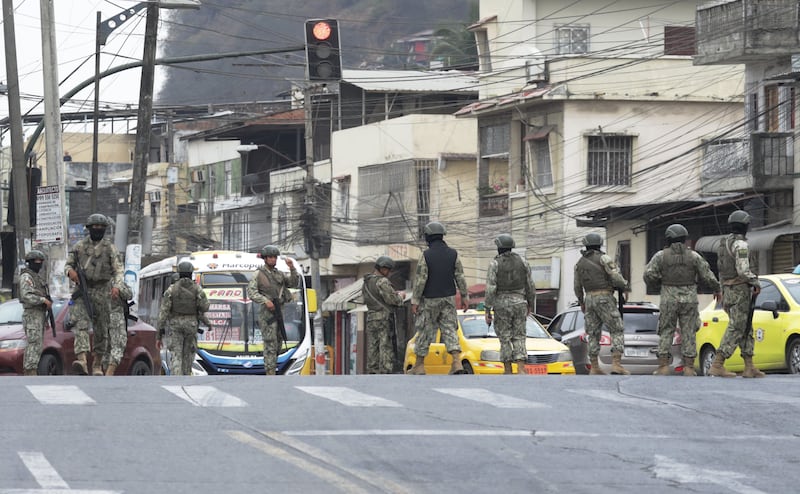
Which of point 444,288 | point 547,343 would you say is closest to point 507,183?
point 547,343

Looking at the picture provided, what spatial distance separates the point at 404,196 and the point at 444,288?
31214 millimetres

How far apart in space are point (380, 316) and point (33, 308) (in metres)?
5.35

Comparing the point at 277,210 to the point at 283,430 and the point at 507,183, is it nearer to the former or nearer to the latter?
the point at 507,183

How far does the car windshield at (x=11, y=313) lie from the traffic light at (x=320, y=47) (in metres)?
5.25

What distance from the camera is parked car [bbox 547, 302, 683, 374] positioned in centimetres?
2597

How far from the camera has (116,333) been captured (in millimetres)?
20062

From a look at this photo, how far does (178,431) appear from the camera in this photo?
11.9m

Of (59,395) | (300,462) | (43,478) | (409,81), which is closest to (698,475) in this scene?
(300,462)

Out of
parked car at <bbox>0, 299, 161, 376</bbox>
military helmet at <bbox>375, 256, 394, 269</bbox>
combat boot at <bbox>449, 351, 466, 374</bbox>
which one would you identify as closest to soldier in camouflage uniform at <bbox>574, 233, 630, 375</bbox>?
combat boot at <bbox>449, 351, 466, 374</bbox>

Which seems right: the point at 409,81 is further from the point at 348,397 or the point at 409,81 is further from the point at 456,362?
the point at 348,397

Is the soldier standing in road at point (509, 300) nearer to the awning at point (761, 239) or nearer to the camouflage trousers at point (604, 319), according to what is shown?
the camouflage trousers at point (604, 319)

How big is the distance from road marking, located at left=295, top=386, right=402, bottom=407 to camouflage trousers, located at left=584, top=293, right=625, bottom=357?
5359 millimetres

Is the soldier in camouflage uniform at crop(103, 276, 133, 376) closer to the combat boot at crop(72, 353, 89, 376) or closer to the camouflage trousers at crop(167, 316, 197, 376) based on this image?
the combat boot at crop(72, 353, 89, 376)

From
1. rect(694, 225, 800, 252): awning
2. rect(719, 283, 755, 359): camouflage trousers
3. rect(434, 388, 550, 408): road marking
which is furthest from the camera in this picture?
rect(694, 225, 800, 252): awning
